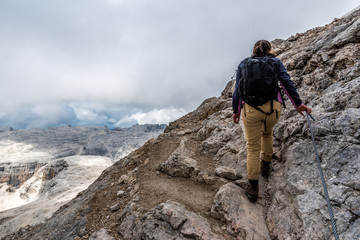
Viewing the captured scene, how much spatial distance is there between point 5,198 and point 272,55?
279 ft

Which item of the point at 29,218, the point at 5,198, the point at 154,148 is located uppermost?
the point at 154,148

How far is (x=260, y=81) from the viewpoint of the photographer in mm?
4688

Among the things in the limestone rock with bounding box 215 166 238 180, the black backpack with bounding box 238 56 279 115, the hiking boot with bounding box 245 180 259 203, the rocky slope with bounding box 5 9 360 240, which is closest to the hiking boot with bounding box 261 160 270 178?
the rocky slope with bounding box 5 9 360 240

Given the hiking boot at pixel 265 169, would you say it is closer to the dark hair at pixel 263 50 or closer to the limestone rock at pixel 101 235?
the dark hair at pixel 263 50

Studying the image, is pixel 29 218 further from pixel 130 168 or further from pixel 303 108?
pixel 303 108

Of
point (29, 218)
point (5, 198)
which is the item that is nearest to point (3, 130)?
point (5, 198)

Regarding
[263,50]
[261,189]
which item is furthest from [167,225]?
[263,50]

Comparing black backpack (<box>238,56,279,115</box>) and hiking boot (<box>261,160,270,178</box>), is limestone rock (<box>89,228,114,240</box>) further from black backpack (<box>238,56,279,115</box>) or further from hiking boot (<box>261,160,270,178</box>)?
black backpack (<box>238,56,279,115</box>)

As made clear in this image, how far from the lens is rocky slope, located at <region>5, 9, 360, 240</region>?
425 centimetres

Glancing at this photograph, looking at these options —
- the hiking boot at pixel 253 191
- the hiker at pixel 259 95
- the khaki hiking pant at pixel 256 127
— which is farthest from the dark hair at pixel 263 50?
the hiking boot at pixel 253 191

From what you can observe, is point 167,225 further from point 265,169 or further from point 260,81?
point 260,81

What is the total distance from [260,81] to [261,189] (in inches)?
135

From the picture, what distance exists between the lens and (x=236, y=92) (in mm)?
5531

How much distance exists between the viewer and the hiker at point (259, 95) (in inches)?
186
